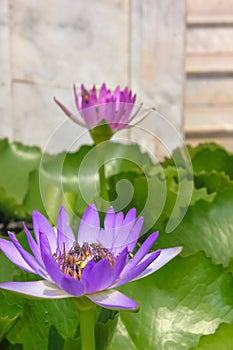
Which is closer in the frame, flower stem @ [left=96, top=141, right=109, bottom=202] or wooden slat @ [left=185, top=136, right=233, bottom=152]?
flower stem @ [left=96, top=141, right=109, bottom=202]

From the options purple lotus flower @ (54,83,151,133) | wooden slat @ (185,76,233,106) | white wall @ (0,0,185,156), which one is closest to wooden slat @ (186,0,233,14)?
white wall @ (0,0,185,156)

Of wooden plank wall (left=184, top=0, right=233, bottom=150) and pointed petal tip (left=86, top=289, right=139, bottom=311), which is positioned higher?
pointed petal tip (left=86, top=289, right=139, bottom=311)

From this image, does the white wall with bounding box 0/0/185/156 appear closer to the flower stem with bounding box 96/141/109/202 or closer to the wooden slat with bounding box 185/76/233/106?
the wooden slat with bounding box 185/76/233/106

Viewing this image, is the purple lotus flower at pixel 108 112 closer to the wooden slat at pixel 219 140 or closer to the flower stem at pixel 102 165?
the flower stem at pixel 102 165

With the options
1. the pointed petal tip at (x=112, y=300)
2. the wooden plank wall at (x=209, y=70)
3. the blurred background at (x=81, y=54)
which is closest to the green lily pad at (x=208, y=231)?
the pointed petal tip at (x=112, y=300)

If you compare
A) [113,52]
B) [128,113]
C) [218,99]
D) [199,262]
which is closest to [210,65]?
[218,99]

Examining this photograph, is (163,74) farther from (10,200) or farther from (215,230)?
(215,230)

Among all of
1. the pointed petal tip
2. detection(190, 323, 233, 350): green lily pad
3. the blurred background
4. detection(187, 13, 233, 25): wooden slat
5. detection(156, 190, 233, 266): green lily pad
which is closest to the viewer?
the pointed petal tip
